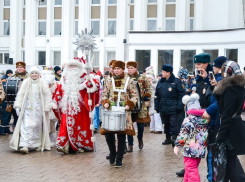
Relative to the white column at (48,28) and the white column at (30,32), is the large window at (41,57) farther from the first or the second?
the white column at (48,28)

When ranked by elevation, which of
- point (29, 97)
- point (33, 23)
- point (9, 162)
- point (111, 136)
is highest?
point (33, 23)

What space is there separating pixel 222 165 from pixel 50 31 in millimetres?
33754

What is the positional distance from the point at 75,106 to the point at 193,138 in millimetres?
4001

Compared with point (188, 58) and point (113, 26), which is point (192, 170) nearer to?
point (188, 58)

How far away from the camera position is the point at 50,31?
3794 centimetres

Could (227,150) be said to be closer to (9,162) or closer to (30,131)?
(9,162)

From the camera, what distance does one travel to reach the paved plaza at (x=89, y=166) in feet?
23.6

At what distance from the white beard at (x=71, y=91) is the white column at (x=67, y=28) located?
2762 centimetres

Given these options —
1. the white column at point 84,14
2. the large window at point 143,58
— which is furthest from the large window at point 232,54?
the white column at point 84,14

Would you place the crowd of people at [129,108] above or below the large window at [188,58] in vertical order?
below

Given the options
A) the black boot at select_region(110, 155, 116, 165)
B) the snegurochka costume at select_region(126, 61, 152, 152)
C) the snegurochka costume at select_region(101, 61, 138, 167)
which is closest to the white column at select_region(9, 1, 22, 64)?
the snegurochka costume at select_region(126, 61, 152, 152)

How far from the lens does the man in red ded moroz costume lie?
9.49 meters

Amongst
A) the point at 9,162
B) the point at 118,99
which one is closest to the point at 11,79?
the point at 9,162

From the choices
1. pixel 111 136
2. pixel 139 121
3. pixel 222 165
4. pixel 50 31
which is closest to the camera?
pixel 222 165
